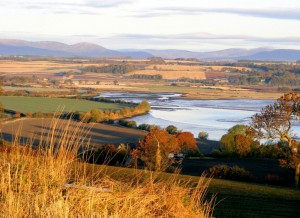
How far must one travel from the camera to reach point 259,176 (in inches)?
1075

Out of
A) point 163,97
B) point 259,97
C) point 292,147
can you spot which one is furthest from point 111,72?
point 292,147

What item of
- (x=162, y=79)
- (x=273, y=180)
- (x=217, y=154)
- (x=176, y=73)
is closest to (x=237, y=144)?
(x=217, y=154)

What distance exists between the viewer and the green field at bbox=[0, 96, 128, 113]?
5641 centimetres

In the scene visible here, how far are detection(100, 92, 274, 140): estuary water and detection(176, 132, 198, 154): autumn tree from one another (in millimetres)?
7511

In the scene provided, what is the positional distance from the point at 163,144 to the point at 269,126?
1010cm

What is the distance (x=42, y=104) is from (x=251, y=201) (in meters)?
47.9

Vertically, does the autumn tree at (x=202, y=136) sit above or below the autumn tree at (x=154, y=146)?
below

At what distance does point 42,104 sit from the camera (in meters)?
61.3

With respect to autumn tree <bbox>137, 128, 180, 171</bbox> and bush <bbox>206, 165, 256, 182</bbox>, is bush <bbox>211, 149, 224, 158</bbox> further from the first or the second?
bush <bbox>206, 165, 256, 182</bbox>

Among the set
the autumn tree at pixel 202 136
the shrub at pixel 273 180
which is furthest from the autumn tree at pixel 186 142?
the shrub at pixel 273 180

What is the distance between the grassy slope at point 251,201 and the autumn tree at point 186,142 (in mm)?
17537

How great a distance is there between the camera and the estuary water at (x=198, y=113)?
5219 cm

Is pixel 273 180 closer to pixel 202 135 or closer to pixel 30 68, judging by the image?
pixel 202 135

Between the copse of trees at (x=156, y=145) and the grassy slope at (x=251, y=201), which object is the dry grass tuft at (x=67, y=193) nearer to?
the grassy slope at (x=251, y=201)
